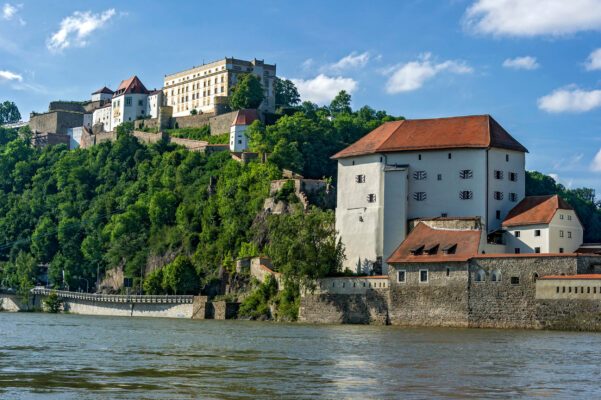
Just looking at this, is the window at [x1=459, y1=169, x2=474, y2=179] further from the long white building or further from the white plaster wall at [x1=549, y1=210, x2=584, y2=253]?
the white plaster wall at [x1=549, y1=210, x2=584, y2=253]

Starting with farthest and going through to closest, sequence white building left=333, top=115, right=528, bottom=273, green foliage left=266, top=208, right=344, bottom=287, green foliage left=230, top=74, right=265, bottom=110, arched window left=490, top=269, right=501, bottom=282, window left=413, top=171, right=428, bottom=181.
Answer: green foliage left=230, top=74, right=265, bottom=110
window left=413, top=171, right=428, bottom=181
green foliage left=266, top=208, right=344, bottom=287
white building left=333, top=115, right=528, bottom=273
arched window left=490, top=269, right=501, bottom=282

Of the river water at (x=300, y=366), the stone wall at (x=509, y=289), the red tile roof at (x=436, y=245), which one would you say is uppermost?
the red tile roof at (x=436, y=245)

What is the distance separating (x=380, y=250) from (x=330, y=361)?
115 feet

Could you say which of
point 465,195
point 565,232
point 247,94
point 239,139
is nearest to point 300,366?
point 565,232

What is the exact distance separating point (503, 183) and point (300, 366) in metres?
40.2

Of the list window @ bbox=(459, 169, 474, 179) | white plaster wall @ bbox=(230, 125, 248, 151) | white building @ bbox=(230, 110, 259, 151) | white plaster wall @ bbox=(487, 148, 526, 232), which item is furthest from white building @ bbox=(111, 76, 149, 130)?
white plaster wall @ bbox=(487, 148, 526, 232)

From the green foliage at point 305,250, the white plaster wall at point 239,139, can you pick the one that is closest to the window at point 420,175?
→ the green foliage at point 305,250

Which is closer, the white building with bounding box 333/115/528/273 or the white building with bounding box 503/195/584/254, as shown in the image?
the white building with bounding box 503/195/584/254

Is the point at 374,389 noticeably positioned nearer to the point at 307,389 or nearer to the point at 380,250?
the point at 307,389

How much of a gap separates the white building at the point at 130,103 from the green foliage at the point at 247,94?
2577 cm

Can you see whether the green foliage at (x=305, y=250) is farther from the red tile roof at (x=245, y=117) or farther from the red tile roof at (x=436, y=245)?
the red tile roof at (x=245, y=117)

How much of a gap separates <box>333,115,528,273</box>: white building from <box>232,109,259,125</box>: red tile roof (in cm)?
4736

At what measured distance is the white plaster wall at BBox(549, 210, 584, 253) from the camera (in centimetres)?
6481

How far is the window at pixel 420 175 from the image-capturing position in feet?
232
